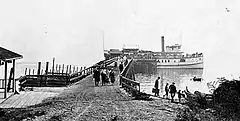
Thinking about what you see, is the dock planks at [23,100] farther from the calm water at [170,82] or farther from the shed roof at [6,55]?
the calm water at [170,82]

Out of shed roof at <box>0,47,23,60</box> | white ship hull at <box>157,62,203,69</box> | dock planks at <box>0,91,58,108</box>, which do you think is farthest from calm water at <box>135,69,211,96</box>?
shed roof at <box>0,47,23,60</box>

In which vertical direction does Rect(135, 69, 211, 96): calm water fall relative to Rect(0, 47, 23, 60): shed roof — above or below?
below

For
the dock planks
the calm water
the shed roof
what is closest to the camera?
the dock planks

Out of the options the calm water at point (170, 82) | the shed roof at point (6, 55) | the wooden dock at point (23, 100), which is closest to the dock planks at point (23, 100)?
the wooden dock at point (23, 100)

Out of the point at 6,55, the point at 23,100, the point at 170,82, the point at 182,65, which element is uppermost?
the point at 6,55

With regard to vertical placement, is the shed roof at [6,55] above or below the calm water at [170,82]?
above

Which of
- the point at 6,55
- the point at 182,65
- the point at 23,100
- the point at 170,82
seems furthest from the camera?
the point at 182,65

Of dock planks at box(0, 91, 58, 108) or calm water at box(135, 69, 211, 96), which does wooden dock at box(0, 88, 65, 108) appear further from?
calm water at box(135, 69, 211, 96)

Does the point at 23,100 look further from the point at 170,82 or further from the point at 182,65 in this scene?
the point at 182,65

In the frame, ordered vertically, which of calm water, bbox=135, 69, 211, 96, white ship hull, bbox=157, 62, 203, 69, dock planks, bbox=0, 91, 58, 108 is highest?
white ship hull, bbox=157, 62, 203, 69

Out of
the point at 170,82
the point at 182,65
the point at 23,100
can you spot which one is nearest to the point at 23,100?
the point at 23,100

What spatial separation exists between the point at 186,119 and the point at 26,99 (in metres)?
12.4

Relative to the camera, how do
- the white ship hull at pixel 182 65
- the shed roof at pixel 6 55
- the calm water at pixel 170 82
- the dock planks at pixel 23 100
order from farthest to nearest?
1. the white ship hull at pixel 182 65
2. the calm water at pixel 170 82
3. the shed roof at pixel 6 55
4. the dock planks at pixel 23 100

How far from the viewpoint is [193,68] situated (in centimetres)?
12788
